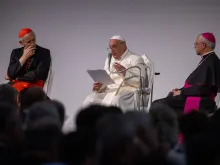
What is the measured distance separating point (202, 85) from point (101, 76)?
124 centimetres

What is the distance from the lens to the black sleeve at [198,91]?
6.60m

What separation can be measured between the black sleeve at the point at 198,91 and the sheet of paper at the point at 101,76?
3.04 feet

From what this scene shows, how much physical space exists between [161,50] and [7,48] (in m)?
2.62

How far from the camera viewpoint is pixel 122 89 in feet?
23.4

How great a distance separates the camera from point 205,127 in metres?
3.23

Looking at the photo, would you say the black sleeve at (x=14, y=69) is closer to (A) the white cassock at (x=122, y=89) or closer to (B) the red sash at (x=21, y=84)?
(B) the red sash at (x=21, y=84)

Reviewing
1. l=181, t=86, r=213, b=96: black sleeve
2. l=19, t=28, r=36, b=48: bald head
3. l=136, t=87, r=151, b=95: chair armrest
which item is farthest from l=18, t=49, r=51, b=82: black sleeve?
l=181, t=86, r=213, b=96: black sleeve

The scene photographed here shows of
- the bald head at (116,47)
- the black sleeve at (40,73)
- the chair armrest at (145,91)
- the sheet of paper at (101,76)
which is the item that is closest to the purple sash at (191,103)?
the chair armrest at (145,91)

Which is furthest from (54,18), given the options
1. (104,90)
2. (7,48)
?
(104,90)

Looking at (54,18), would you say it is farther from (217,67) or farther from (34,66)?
(217,67)

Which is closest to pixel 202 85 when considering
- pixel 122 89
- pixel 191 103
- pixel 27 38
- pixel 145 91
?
pixel 191 103

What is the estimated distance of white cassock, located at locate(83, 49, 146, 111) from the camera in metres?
6.91

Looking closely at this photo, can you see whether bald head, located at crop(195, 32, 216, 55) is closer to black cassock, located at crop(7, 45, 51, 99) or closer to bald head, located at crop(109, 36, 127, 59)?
bald head, located at crop(109, 36, 127, 59)

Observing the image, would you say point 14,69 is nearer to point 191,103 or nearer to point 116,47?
point 116,47
